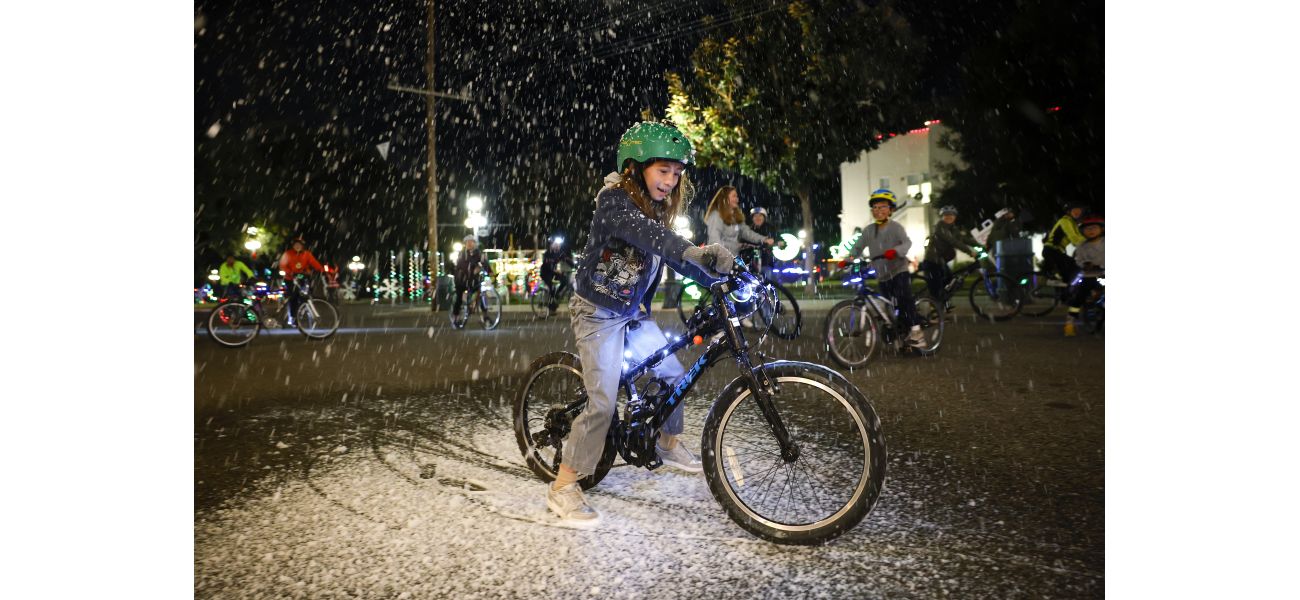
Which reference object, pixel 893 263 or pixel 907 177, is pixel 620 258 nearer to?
pixel 893 263

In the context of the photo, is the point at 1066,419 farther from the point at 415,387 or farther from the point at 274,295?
the point at 274,295

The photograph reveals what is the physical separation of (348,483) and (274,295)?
10.5 metres

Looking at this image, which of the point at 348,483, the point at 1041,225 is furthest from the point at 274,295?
the point at 1041,225

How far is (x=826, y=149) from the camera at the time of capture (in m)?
26.8

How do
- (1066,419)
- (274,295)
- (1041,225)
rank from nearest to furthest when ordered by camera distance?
(1066,419), (274,295), (1041,225)

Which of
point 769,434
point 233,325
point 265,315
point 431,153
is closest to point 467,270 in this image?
point 265,315

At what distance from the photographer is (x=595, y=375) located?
398 cm

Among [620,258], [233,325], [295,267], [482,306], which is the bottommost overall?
[233,325]

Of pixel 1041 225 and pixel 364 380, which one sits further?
pixel 1041 225

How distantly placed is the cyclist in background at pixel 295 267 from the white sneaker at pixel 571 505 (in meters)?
11.3

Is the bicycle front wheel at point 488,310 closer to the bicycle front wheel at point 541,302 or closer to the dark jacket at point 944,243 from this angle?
the bicycle front wheel at point 541,302

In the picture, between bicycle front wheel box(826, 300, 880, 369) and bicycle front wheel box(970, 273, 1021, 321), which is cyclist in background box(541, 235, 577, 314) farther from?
bicycle front wheel box(826, 300, 880, 369)

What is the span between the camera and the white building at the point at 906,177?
61.2m

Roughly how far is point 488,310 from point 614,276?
41.2ft
